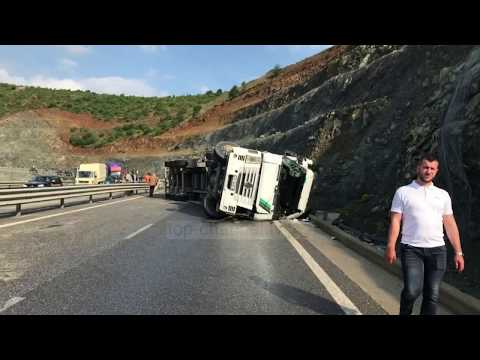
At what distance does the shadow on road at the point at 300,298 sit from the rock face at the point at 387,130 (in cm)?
269

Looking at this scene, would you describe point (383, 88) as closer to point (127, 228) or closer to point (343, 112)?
point (343, 112)

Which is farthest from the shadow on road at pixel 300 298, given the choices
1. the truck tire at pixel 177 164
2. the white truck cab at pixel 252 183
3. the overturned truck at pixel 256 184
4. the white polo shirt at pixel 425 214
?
the truck tire at pixel 177 164

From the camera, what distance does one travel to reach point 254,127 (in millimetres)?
52125

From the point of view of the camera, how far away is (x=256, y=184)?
43.1 feet

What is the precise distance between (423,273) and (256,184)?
30.2ft

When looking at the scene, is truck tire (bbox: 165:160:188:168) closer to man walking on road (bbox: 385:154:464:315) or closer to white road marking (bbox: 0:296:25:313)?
white road marking (bbox: 0:296:25:313)

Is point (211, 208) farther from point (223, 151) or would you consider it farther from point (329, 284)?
point (329, 284)

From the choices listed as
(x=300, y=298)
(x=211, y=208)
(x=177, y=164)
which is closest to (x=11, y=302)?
(x=300, y=298)

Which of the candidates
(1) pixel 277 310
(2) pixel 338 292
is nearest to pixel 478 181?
(2) pixel 338 292

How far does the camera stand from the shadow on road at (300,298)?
182 inches

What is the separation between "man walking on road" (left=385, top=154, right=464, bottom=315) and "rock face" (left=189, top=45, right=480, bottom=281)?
8.42 ft

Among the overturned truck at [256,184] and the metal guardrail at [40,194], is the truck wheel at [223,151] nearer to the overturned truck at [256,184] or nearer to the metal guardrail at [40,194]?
the overturned truck at [256,184]

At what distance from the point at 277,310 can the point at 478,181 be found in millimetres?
5101

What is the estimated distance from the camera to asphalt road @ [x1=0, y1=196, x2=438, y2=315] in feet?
Result: 15.4
